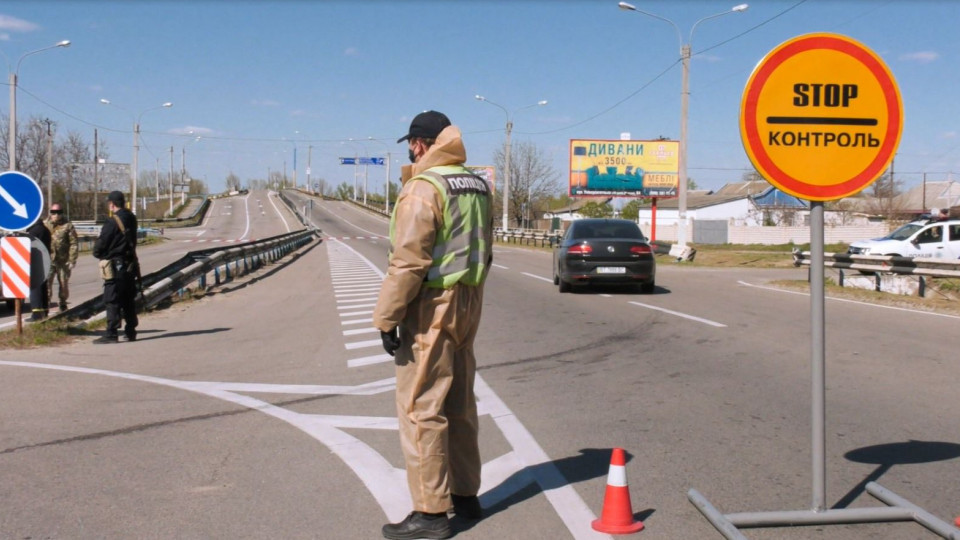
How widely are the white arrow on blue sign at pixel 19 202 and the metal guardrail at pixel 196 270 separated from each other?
1.83 m

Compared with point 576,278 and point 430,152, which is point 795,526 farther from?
point 576,278

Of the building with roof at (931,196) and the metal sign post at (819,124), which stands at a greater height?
the building with roof at (931,196)

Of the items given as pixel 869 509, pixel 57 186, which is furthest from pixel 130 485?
pixel 57 186

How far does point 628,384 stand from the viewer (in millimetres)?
7949

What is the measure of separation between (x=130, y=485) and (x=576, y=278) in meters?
12.9

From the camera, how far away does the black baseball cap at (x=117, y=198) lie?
10.9 meters

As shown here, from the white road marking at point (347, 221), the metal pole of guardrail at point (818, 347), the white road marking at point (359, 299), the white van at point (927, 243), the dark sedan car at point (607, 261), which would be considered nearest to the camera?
the metal pole of guardrail at point (818, 347)

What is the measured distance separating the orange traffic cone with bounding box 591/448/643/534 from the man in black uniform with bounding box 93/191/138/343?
333 inches

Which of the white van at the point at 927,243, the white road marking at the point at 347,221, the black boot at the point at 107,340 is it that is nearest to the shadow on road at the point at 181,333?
the black boot at the point at 107,340

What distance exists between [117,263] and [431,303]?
26.6 ft

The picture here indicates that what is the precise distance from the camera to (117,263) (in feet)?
35.7

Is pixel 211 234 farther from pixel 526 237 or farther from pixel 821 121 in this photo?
pixel 821 121

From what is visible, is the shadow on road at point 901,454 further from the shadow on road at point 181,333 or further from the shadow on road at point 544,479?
the shadow on road at point 181,333

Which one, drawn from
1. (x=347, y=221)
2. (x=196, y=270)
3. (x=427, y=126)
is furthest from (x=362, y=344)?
(x=347, y=221)
